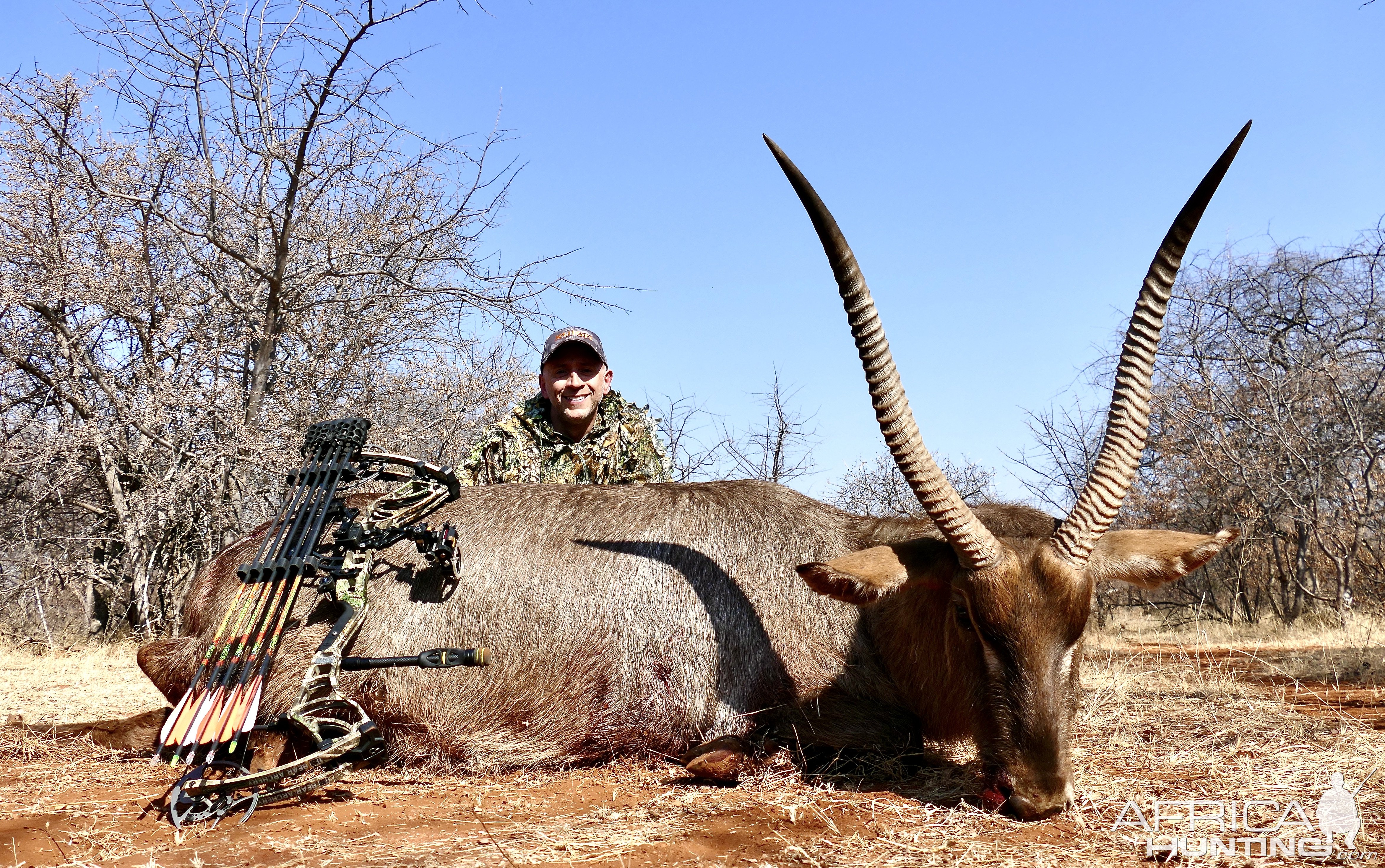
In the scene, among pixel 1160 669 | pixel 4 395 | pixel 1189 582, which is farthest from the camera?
pixel 1189 582

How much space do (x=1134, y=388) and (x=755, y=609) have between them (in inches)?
75.6

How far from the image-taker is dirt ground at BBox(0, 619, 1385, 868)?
299 centimetres

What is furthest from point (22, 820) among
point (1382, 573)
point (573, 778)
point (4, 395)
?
point (1382, 573)

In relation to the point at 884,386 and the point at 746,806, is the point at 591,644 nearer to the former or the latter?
the point at 746,806

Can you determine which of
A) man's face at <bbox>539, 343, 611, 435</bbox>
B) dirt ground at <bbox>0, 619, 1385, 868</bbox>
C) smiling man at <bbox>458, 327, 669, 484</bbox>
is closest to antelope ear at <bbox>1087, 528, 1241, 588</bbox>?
dirt ground at <bbox>0, 619, 1385, 868</bbox>

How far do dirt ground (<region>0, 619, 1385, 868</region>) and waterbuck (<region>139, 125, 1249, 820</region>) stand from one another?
0.75ft

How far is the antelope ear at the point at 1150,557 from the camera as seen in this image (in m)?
3.76

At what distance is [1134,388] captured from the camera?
151 inches

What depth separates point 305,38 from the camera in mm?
8609

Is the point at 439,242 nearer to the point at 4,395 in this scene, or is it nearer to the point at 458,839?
the point at 4,395

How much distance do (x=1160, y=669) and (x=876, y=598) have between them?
154 inches

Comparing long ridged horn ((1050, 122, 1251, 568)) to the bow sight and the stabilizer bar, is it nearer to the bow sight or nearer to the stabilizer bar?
the stabilizer bar

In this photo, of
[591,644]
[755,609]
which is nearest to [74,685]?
[591,644]

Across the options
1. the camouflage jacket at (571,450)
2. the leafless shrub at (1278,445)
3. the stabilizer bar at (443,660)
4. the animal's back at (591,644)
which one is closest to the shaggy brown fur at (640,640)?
the animal's back at (591,644)
